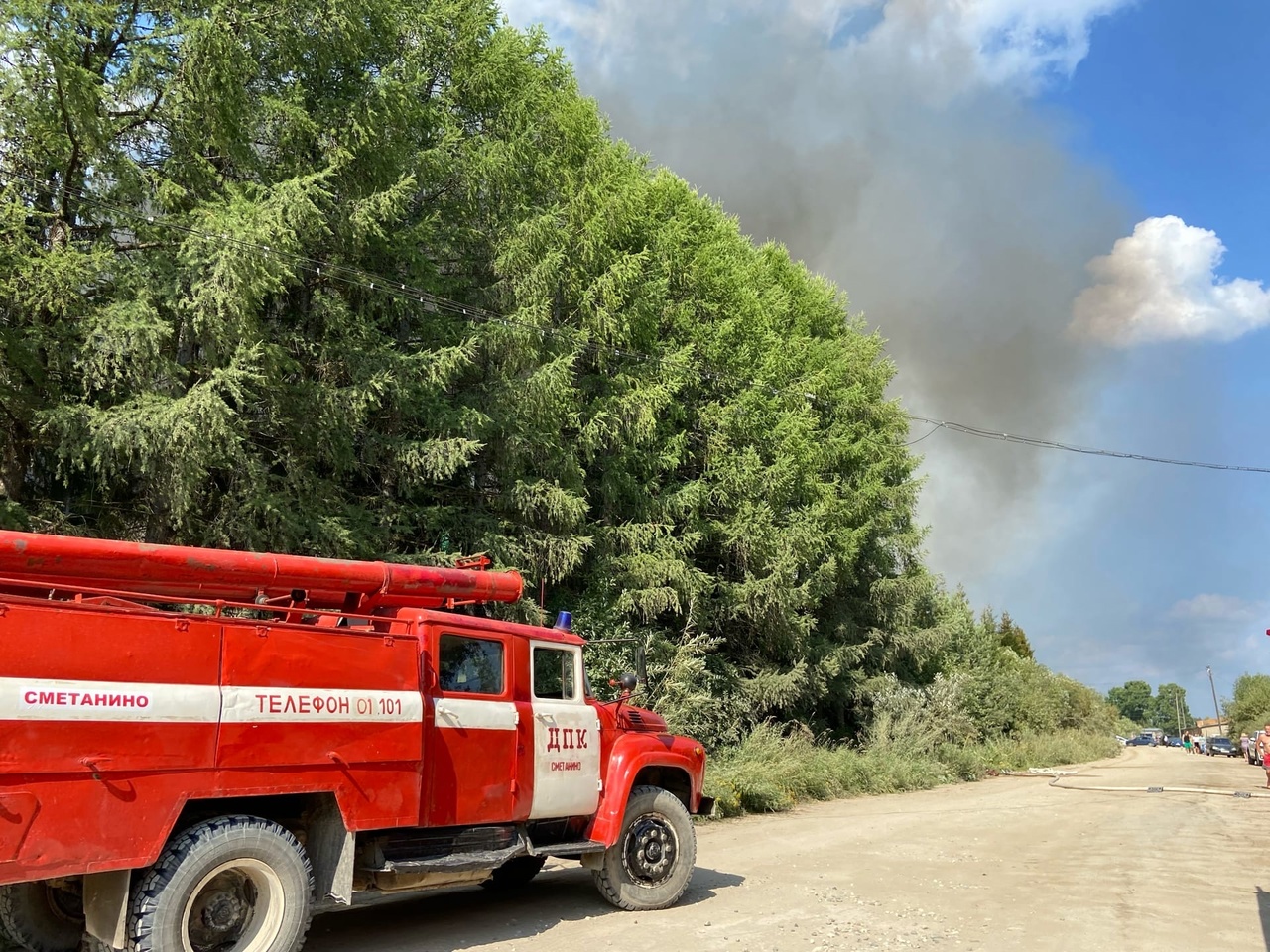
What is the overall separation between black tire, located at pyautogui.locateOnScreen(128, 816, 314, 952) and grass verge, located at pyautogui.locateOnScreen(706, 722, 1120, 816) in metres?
10.3

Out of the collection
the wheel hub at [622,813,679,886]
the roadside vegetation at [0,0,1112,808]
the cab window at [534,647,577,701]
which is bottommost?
the wheel hub at [622,813,679,886]

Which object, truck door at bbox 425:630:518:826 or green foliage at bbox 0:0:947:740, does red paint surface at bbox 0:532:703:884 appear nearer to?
truck door at bbox 425:630:518:826

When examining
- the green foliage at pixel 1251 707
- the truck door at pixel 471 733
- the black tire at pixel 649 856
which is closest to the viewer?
the truck door at pixel 471 733

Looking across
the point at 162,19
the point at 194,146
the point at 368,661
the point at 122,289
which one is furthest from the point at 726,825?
the point at 162,19

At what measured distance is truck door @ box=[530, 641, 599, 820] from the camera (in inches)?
293

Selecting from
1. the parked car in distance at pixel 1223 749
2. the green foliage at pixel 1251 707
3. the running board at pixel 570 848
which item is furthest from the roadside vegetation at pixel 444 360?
the green foliage at pixel 1251 707

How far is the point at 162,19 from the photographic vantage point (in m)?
11.8

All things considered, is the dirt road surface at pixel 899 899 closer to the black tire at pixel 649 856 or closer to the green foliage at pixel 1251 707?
the black tire at pixel 649 856

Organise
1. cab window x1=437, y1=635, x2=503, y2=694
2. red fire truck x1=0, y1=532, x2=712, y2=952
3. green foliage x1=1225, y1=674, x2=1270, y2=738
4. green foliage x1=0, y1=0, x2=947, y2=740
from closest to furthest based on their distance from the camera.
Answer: red fire truck x1=0, y1=532, x2=712, y2=952
cab window x1=437, y1=635, x2=503, y2=694
green foliage x1=0, y1=0, x2=947, y2=740
green foliage x1=1225, y1=674, x2=1270, y2=738

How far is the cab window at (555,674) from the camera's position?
7785 mm

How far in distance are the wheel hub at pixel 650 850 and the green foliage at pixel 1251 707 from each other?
9085 centimetres

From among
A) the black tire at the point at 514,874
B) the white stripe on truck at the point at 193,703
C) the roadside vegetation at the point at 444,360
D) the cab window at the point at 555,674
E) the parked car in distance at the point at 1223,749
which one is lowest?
the parked car in distance at the point at 1223,749

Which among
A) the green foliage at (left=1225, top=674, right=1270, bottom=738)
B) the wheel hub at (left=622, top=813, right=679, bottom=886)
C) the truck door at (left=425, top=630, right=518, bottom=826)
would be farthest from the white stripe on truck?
the green foliage at (left=1225, top=674, right=1270, bottom=738)

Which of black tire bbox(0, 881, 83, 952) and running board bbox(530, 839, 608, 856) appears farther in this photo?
running board bbox(530, 839, 608, 856)
